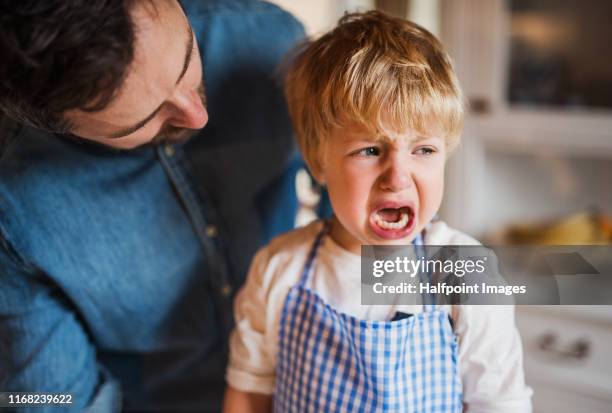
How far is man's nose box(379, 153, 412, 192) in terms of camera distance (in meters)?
0.50

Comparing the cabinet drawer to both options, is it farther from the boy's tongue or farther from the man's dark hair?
the man's dark hair

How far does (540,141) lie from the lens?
1298mm

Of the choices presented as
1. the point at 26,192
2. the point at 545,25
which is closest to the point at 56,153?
the point at 26,192

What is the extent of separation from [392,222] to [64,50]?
0.99ft

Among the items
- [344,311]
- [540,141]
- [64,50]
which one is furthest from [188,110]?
[540,141]

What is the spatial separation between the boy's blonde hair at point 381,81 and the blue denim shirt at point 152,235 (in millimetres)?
197

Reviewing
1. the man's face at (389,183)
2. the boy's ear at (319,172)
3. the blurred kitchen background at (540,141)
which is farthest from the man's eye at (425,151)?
the blurred kitchen background at (540,141)

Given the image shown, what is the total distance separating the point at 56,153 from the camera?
0.68m

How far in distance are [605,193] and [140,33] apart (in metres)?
1.16

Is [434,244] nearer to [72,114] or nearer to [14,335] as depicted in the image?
[72,114]

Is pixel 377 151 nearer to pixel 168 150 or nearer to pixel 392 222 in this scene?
pixel 392 222

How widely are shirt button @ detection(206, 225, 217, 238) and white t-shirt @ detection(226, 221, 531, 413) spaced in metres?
0.12

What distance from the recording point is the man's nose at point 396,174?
1.65 feet

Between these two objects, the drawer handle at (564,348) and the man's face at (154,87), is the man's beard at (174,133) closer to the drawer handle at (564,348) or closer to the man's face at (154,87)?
the man's face at (154,87)
